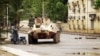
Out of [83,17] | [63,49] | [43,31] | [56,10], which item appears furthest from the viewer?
[56,10]

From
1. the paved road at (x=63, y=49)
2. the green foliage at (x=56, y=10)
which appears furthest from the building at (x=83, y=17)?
the paved road at (x=63, y=49)

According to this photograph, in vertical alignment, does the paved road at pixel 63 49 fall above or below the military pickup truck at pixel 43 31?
below

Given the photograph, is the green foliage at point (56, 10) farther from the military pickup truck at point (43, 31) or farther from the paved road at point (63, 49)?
the paved road at point (63, 49)

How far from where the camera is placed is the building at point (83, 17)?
222 feet

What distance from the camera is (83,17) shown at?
241 feet

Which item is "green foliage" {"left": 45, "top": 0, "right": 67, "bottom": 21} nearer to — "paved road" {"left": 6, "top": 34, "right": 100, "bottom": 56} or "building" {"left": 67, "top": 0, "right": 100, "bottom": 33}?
"building" {"left": 67, "top": 0, "right": 100, "bottom": 33}

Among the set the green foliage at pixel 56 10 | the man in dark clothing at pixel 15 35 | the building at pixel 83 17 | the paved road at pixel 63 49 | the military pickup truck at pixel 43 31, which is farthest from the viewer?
the green foliage at pixel 56 10

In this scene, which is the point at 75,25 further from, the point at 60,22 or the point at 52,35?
the point at 52,35

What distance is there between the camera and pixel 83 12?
243ft

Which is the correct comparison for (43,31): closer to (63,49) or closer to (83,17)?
(63,49)

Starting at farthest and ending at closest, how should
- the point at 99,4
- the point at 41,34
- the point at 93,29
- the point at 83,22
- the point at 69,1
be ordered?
the point at 69,1, the point at 83,22, the point at 93,29, the point at 99,4, the point at 41,34

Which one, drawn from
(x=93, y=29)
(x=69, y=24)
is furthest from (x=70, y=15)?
(x=93, y=29)

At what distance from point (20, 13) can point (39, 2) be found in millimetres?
21336

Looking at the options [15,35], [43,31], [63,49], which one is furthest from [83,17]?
[63,49]
